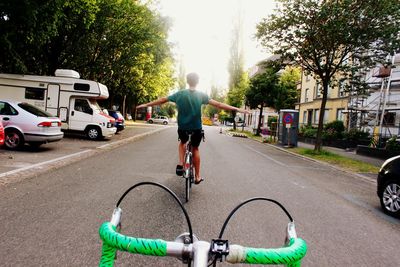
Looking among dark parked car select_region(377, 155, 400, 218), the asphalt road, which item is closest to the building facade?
dark parked car select_region(377, 155, 400, 218)

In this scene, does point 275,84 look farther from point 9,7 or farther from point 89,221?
point 89,221

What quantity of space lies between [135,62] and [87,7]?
9100 millimetres

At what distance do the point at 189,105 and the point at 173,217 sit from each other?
2.04m

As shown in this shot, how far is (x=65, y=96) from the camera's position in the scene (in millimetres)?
18422

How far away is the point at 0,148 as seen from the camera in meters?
12.1

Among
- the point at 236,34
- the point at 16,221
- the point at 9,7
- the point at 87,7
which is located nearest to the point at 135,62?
the point at 87,7

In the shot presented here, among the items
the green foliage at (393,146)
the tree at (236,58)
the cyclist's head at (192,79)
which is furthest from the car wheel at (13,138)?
the tree at (236,58)

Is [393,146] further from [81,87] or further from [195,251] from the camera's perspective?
[195,251]

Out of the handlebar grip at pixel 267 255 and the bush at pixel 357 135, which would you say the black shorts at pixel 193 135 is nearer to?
the handlebar grip at pixel 267 255

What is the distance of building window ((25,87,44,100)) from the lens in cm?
1808

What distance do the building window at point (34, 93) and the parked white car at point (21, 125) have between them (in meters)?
6.33

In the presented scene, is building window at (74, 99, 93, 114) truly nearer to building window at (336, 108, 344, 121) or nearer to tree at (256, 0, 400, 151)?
tree at (256, 0, 400, 151)

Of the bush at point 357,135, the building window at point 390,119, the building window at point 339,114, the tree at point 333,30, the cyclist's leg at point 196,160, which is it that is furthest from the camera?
the building window at point 339,114

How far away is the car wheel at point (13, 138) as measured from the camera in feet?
39.2
